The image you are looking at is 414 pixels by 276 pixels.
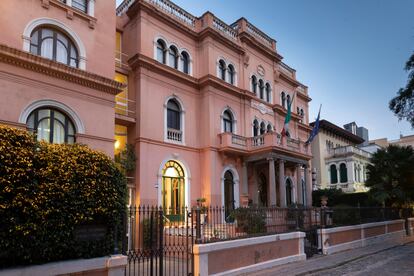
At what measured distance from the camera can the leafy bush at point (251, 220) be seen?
12.4 m

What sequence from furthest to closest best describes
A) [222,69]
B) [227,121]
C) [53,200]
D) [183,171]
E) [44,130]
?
[222,69], [227,121], [183,171], [44,130], [53,200]

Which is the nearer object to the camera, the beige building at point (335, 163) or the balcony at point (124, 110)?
the balcony at point (124, 110)

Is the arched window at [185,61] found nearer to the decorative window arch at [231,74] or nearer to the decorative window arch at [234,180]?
the decorative window arch at [231,74]

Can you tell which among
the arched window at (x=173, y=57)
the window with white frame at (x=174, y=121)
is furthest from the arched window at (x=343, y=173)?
the arched window at (x=173, y=57)

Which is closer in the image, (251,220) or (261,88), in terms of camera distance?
(251,220)

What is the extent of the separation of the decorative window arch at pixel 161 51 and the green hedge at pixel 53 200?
11474mm

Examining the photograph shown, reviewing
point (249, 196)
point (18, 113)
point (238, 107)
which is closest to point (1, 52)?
point (18, 113)

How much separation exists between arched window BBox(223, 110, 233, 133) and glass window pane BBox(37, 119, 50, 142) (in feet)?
37.4

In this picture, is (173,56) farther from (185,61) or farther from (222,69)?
(222,69)

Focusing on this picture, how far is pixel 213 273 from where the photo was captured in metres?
9.93

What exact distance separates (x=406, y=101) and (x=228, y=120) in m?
9.80

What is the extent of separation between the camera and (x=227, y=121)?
861 inches

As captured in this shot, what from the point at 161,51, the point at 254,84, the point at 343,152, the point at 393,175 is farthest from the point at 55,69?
the point at 343,152

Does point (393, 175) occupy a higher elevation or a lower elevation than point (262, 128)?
lower
